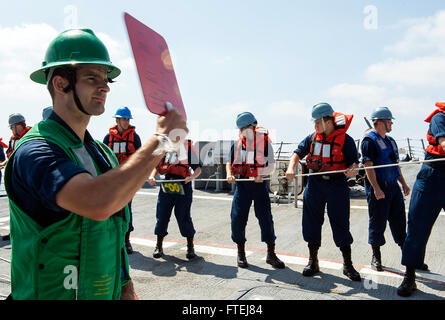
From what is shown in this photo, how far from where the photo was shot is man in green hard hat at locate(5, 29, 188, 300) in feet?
4.32

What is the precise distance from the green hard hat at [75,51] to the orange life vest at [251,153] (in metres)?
3.83

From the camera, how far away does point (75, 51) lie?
1616 millimetres

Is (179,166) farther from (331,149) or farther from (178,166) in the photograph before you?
(331,149)

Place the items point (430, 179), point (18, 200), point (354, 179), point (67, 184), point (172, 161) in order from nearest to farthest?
point (67, 184) → point (18, 200) → point (430, 179) → point (172, 161) → point (354, 179)

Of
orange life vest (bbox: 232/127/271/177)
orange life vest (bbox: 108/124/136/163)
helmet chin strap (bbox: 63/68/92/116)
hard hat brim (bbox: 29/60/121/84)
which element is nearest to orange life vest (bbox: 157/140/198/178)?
orange life vest (bbox: 108/124/136/163)

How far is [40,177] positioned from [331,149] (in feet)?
13.4

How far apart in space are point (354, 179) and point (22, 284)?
12.1m

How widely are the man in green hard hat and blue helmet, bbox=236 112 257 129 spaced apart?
3.86 metres

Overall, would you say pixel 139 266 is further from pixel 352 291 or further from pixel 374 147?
pixel 374 147

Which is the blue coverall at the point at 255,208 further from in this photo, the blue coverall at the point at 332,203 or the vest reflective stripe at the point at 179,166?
the vest reflective stripe at the point at 179,166

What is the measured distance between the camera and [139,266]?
17.1 feet

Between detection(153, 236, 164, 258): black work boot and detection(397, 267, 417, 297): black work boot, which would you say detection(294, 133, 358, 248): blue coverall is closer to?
detection(397, 267, 417, 297): black work boot

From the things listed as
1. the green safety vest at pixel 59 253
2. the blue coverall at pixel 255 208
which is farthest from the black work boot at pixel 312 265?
the green safety vest at pixel 59 253

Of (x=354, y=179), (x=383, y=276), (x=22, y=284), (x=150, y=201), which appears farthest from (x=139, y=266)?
(x=354, y=179)
